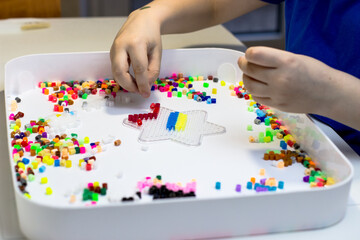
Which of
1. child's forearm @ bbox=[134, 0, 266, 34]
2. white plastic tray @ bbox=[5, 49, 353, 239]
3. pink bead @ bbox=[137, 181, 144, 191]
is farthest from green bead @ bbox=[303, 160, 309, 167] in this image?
child's forearm @ bbox=[134, 0, 266, 34]

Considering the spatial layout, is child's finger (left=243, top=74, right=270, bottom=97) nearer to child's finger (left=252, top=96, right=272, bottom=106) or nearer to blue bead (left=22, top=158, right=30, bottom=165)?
child's finger (left=252, top=96, right=272, bottom=106)

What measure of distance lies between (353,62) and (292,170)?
0.32 meters

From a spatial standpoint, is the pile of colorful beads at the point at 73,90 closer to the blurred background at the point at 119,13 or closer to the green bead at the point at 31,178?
the green bead at the point at 31,178

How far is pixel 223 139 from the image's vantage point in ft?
2.45

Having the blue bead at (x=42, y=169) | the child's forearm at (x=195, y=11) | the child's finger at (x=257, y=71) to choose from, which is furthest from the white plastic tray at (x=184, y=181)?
the child's forearm at (x=195, y=11)

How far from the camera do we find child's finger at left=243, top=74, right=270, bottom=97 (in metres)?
0.69

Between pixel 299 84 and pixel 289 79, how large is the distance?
16 millimetres

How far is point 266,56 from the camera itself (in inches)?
25.1

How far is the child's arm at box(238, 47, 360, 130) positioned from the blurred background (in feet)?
3.51

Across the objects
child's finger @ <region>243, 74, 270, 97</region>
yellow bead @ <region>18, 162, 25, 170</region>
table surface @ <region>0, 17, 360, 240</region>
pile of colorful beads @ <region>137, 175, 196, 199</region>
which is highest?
child's finger @ <region>243, 74, 270, 97</region>

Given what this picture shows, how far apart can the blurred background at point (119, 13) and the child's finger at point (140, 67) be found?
0.81 meters

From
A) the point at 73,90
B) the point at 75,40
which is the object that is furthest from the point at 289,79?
the point at 75,40

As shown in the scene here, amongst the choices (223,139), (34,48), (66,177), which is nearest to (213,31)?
(34,48)

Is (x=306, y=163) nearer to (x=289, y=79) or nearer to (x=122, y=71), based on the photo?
(x=289, y=79)
